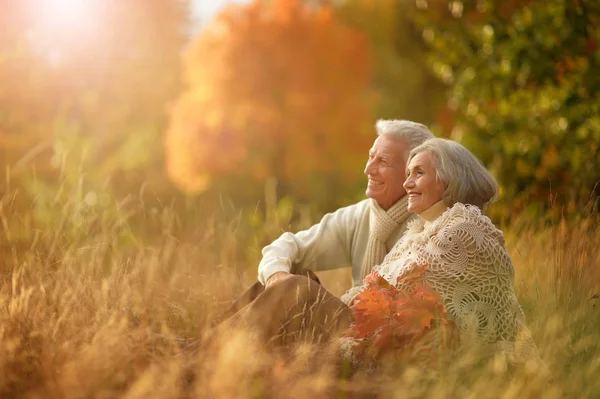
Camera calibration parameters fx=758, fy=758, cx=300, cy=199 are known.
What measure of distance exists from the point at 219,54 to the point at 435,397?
16.8 meters

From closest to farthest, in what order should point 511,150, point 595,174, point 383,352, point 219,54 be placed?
1. point 383,352
2. point 595,174
3. point 511,150
4. point 219,54

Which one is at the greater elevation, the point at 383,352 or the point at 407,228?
the point at 407,228

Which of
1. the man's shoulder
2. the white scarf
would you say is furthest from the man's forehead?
the man's shoulder

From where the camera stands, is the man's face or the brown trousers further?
the man's face

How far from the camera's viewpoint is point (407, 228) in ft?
11.8

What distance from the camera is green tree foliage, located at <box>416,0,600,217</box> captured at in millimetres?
6039

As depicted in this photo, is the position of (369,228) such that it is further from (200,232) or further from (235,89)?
(235,89)

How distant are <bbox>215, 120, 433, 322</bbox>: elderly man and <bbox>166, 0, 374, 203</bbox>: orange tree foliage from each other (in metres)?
14.2

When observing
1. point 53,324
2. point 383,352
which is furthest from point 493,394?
point 53,324

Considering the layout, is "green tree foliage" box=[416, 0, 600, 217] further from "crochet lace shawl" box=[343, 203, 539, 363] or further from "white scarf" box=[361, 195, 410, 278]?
"crochet lace shawl" box=[343, 203, 539, 363]

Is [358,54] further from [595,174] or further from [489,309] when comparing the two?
[489,309]

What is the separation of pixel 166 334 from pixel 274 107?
622 inches

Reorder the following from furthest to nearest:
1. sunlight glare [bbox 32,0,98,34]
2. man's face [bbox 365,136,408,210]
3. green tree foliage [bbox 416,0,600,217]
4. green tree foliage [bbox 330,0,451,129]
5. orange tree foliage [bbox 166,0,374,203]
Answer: green tree foliage [bbox 330,0,451,129] < orange tree foliage [bbox 166,0,374,203] < sunlight glare [bbox 32,0,98,34] < green tree foliage [bbox 416,0,600,217] < man's face [bbox 365,136,408,210]

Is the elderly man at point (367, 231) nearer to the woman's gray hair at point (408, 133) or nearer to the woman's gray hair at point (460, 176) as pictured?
the woman's gray hair at point (408, 133)
